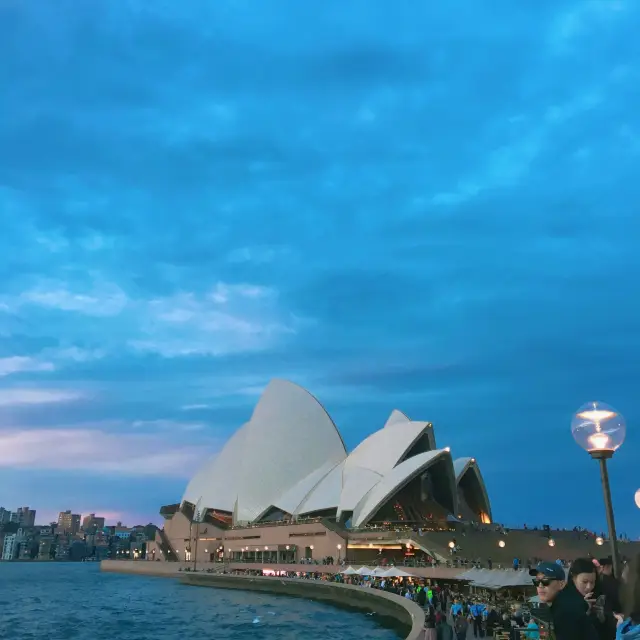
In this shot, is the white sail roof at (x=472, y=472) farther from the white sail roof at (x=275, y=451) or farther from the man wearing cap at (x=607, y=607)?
the man wearing cap at (x=607, y=607)

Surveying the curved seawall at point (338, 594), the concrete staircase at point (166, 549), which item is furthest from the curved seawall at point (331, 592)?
the concrete staircase at point (166, 549)

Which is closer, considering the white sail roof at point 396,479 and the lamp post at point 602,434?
the lamp post at point 602,434

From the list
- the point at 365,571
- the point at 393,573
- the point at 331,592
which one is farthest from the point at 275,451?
the point at 393,573

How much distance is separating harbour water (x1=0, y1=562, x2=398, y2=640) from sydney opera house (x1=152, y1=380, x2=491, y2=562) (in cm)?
869

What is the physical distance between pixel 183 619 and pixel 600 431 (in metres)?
24.0

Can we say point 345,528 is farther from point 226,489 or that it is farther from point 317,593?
point 226,489

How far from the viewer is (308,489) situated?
4656 cm

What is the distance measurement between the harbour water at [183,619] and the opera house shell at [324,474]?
10.1m

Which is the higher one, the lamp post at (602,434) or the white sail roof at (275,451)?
the white sail roof at (275,451)

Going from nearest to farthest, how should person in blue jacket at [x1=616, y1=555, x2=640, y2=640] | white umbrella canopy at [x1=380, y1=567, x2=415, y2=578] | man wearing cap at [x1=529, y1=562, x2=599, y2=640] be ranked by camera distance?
person in blue jacket at [x1=616, y1=555, x2=640, y2=640]
man wearing cap at [x1=529, y1=562, x2=599, y2=640]
white umbrella canopy at [x1=380, y1=567, x2=415, y2=578]

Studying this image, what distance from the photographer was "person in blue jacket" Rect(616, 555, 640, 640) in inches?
90.9

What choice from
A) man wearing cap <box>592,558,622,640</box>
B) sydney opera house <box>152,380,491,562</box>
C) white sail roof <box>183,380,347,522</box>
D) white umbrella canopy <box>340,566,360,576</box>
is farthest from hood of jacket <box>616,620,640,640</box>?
white sail roof <box>183,380,347,522</box>

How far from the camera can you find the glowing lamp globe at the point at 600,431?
474 centimetres

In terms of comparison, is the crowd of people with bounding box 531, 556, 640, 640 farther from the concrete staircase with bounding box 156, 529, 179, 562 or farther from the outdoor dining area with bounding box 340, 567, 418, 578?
the concrete staircase with bounding box 156, 529, 179, 562
